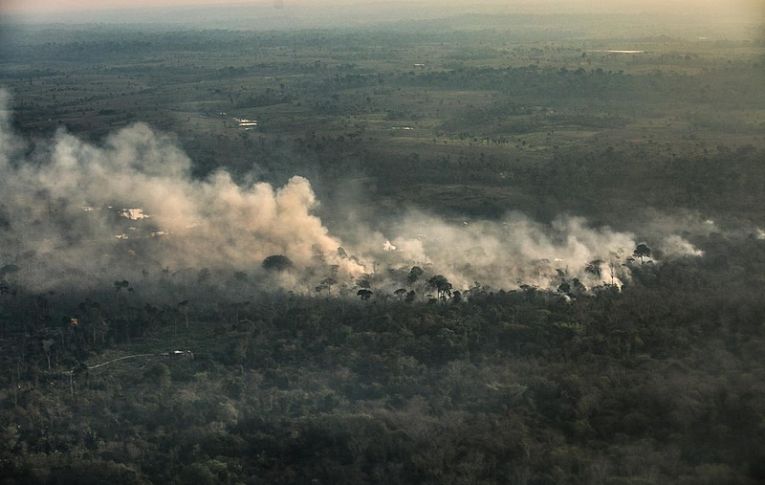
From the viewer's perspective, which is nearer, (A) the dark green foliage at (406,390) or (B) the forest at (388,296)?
(A) the dark green foliage at (406,390)

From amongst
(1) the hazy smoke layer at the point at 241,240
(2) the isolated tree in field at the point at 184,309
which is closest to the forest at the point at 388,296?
(2) the isolated tree in field at the point at 184,309

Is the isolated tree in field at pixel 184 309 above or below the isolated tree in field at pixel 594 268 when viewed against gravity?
below

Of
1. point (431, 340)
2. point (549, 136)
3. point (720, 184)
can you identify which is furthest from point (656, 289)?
point (549, 136)

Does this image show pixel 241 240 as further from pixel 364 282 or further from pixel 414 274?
pixel 414 274

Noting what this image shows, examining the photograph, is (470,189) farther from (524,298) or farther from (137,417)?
(137,417)

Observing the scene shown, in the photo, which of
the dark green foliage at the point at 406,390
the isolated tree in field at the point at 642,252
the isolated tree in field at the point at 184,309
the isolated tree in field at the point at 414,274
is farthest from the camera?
the isolated tree in field at the point at 642,252

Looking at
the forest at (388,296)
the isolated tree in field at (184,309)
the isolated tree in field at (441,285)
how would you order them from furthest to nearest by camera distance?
the isolated tree in field at (441,285)
the isolated tree in field at (184,309)
the forest at (388,296)

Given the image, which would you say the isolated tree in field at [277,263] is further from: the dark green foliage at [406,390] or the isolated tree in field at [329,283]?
the dark green foliage at [406,390]

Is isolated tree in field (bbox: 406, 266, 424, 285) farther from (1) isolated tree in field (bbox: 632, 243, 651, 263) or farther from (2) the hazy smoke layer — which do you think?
(1) isolated tree in field (bbox: 632, 243, 651, 263)
